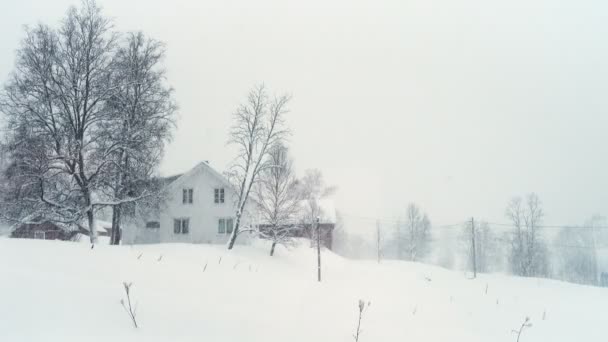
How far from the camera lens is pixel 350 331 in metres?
7.27

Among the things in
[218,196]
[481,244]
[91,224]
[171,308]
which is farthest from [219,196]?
[481,244]

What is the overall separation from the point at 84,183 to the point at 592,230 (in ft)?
310

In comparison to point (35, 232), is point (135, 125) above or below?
above

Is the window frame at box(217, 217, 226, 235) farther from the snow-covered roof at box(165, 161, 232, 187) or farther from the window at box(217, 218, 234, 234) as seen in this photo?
the snow-covered roof at box(165, 161, 232, 187)

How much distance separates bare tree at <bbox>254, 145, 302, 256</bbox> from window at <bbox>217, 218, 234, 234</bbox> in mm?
2989

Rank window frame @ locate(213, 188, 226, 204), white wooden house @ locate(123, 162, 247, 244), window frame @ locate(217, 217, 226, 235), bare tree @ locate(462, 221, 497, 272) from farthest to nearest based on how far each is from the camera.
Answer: bare tree @ locate(462, 221, 497, 272)
window frame @ locate(213, 188, 226, 204)
window frame @ locate(217, 217, 226, 235)
white wooden house @ locate(123, 162, 247, 244)

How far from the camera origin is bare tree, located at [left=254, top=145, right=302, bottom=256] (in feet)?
105

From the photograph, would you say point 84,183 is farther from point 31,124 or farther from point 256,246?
point 256,246

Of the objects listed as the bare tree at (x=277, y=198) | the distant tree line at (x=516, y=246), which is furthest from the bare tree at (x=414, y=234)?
the bare tree at (x=277, y=198)

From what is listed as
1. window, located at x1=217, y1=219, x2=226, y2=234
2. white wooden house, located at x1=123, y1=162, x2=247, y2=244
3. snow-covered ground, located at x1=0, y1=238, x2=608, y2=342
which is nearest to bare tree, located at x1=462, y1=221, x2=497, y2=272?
window, located at x1=217, y1=219, x2=226, y2=234

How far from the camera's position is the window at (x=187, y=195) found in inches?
1394

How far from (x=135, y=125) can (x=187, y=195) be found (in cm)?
1392

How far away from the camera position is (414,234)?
73562 mm

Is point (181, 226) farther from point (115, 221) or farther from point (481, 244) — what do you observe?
point (481, 244)
